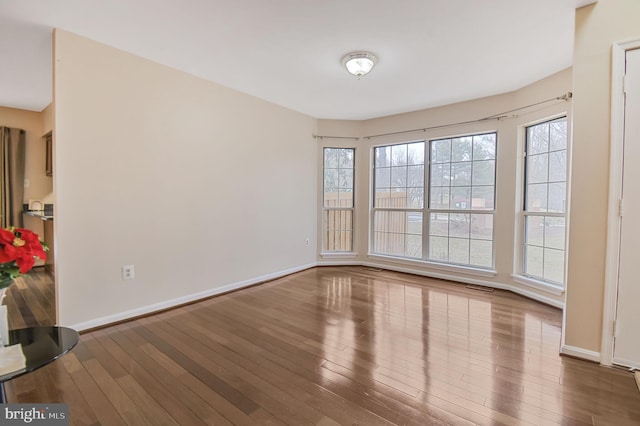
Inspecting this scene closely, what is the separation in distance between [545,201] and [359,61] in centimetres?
275

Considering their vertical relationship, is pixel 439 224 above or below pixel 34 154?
below

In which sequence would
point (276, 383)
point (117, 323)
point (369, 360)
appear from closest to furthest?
point (276, 383), point (369, 360), point (117, 323)

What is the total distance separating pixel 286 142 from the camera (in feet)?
14.9

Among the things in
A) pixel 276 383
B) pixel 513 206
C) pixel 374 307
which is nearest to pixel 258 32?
pixel 276 383

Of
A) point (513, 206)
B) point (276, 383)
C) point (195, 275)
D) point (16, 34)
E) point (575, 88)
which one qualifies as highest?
point (16, 34)

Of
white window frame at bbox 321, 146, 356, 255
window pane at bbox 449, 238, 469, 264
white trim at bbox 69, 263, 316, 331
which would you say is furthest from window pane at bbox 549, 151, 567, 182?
white trim at bbox 69, 263, 316, 331

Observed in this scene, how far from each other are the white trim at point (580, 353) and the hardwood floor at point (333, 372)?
0.06m

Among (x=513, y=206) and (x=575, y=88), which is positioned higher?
(x=575, y=88)

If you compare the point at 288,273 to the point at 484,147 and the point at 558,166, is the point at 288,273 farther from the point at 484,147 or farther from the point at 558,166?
the point at 558,166

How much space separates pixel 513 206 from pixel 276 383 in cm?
358

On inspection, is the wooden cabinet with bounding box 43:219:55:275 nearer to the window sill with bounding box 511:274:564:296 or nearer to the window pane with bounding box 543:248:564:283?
the window sill with bounding box 511:274:564:296

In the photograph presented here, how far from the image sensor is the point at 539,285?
3.42 metres

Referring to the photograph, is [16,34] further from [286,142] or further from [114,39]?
[286,142]

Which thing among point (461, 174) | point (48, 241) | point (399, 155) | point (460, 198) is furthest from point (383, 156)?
point (48, 241)
